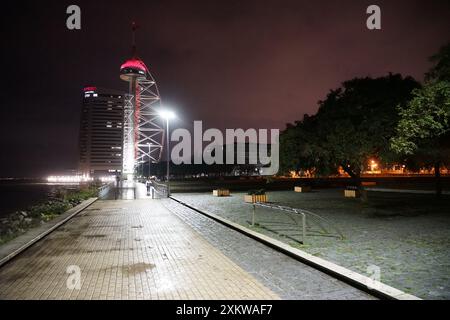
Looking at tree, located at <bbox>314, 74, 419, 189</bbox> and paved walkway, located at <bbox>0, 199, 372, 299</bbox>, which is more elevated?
tree, located at <bbox>314, 74, 419, 189</bbox>

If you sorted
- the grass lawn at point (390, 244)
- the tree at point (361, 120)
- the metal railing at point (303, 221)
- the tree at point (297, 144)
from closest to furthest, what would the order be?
the grass lawn at point (390, 244)
the metal railing at point (303, 221)
the tree at point (361, 120)
the tree at point (297, 144)

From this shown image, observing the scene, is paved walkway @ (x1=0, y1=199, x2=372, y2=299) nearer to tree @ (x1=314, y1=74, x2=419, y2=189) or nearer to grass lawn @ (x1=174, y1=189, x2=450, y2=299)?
grass lawn @ (x1=174, y1=189, x2=450, y2=299)

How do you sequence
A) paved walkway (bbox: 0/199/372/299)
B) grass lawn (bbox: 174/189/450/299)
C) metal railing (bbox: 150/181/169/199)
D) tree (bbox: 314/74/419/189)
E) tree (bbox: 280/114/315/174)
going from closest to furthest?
paved walkway (bbox: 0/199/372/299)
grass lawn (bbox: 174/189/450/299)
tree (bbox: 314/74/419/189)
tree (bbox: 280/114/315/174)
metal railing (bbox: 150/181/169/199)

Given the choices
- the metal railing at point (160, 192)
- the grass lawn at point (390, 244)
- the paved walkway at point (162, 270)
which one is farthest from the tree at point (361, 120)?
the metal railing at point (160, 192)

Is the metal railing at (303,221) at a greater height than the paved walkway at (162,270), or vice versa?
the metal railing at (303,221)

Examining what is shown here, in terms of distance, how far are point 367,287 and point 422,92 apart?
19.6 feet

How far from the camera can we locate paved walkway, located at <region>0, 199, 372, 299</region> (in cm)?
569

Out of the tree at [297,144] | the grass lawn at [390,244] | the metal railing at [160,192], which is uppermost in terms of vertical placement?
the tree at [297,144]

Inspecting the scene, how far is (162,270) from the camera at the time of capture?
7051 mm

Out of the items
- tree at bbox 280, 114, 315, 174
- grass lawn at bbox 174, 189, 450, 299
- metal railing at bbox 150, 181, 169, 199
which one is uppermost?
tree at bbox 280, 114, 315, 174

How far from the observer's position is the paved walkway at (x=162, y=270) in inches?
224

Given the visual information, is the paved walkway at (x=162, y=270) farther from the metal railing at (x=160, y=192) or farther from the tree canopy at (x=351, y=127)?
the metal railing at (x=160, y=192)

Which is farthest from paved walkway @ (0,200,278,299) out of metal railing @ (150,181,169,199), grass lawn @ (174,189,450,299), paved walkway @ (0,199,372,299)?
metal railing @ (150,181,169,199)
